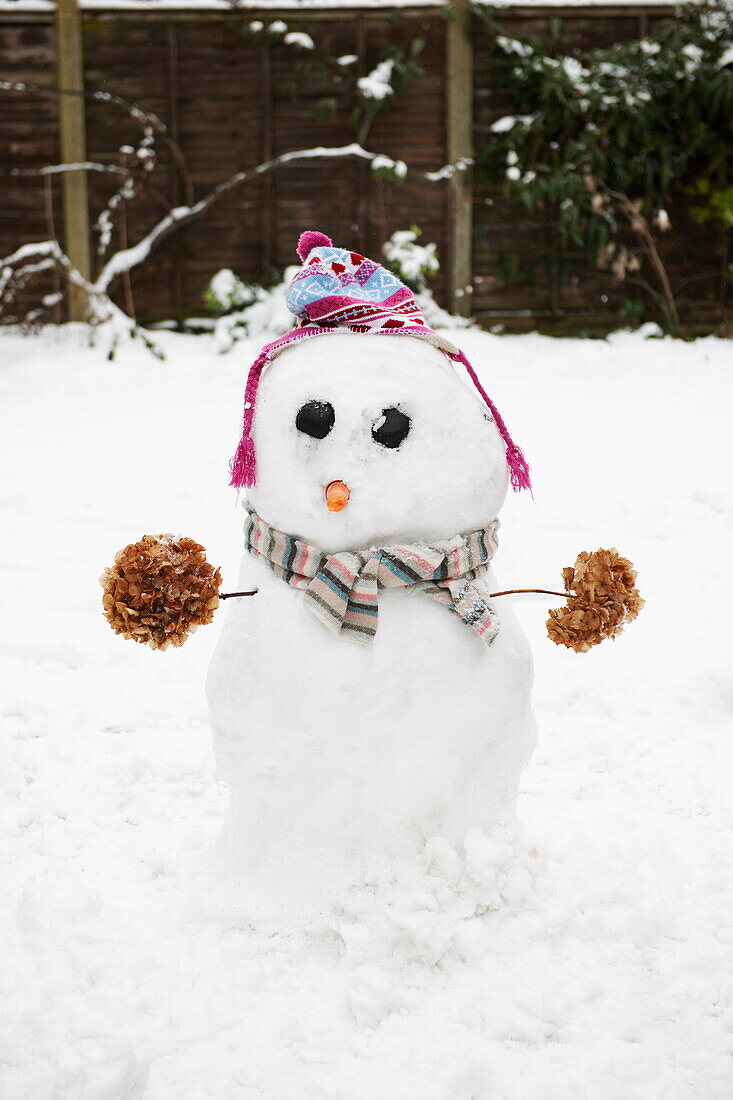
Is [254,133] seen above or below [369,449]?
above

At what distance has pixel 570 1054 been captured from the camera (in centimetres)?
142

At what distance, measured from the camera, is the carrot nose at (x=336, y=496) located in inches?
61.4

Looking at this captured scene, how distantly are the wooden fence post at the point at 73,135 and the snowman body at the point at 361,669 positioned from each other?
494cm

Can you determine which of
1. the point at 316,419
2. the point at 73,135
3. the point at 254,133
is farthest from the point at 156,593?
the point at 73,135

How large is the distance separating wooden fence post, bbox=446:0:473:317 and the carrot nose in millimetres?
4852

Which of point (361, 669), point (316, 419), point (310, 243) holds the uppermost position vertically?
point (310, 243)

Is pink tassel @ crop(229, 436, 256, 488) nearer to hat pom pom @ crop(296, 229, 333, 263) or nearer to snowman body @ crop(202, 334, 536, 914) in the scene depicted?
snowman body @ crop(202, 334, 536, 914)

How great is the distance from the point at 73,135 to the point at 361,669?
5389 mm

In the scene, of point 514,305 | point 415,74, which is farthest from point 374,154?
point 514,305

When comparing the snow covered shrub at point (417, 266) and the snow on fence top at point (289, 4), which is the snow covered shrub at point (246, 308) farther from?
the snow on fence top at point (289, 4)

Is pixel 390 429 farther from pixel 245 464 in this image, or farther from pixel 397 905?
pixel 397 905

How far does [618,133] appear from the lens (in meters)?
5.76

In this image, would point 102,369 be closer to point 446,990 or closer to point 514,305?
point 514,305

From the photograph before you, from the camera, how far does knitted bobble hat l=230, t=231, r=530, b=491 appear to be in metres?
1.71
